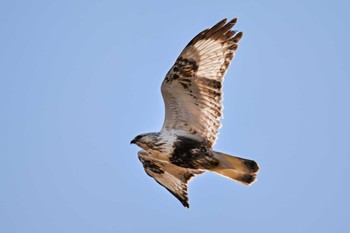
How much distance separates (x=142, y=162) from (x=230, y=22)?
8.38 ft

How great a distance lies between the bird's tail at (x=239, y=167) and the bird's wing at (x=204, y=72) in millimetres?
424

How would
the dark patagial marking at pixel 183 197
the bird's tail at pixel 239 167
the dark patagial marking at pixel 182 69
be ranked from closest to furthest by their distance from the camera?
the bird's tail at pixel 239 167 → the dark patagial marking at pixel 182 69 → the dark patagial marking at pixel 183 197

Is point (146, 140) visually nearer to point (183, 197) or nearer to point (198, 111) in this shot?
point (198, 111)

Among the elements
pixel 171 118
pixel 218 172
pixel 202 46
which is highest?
pixel 202 46

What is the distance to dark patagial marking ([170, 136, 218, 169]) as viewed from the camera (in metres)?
11.0

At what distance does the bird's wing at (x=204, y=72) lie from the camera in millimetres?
11039

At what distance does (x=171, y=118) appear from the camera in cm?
1130

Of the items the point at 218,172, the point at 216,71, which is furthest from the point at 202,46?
the point at 218,172

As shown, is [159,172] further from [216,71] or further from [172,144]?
[216,71]

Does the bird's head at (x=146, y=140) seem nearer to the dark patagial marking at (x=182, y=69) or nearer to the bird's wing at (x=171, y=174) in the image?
the bird's wing at (x=171, y=174)

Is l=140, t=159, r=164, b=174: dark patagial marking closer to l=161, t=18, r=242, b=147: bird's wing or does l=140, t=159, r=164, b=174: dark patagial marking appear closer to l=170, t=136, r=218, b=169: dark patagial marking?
l=170, t=136, r=218, b=169: dark patagial marking

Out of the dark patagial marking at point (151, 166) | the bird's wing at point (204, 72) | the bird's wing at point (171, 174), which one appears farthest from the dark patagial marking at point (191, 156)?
the dark patagial marking at point (151, 166)

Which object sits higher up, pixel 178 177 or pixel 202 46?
pixel 202 46

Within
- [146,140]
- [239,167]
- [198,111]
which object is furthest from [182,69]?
[239,167]
